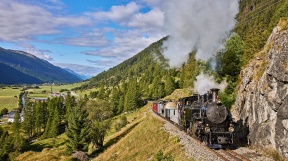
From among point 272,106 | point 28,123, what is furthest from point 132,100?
point 272,106

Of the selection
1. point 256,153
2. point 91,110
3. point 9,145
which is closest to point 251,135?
point 256,153

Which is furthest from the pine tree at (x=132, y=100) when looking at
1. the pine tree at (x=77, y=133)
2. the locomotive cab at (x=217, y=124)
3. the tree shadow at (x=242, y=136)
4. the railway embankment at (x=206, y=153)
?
the locomotive cab at (x=217, y=124)

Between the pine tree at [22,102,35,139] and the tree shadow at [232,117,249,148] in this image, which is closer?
the tree shadow at [232,117,249,148]

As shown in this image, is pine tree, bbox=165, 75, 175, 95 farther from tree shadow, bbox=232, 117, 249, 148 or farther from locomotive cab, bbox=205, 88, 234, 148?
locomotive cab, bbox=205, 88, 234, 148

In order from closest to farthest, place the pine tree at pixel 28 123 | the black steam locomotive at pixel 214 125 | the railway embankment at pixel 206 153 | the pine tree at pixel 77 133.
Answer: the railway embankment at pixel 206 153 < the black steam locomotive at pixel 214 125 < the pine tree at pixel 77 133 < the pine tree at pixel 28 123

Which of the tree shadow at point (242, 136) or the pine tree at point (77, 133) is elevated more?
the tree shadow at point (242, 136)

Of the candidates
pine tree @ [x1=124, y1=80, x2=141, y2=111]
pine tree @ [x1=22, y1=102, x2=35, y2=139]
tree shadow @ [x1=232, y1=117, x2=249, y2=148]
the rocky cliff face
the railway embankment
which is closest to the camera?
the rocky cliff face

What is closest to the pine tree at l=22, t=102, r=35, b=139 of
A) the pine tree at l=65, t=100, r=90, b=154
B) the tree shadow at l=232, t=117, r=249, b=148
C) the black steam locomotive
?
the pine tree at l=65, t=100, r=90, b=154

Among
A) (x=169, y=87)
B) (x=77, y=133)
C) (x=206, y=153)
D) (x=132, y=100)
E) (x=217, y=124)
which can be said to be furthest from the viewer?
(x=169, y=87)

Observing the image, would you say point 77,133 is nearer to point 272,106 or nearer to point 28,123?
point 272,106

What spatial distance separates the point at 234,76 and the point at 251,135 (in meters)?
24.0

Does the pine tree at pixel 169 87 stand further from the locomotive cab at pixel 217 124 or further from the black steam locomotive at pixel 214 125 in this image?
the locomotive cab at pixel 217 124

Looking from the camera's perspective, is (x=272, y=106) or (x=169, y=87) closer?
(x=272, y=106)

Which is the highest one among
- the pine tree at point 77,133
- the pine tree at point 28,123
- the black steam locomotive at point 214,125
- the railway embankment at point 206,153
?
the black steam locomotive at point 214,125
